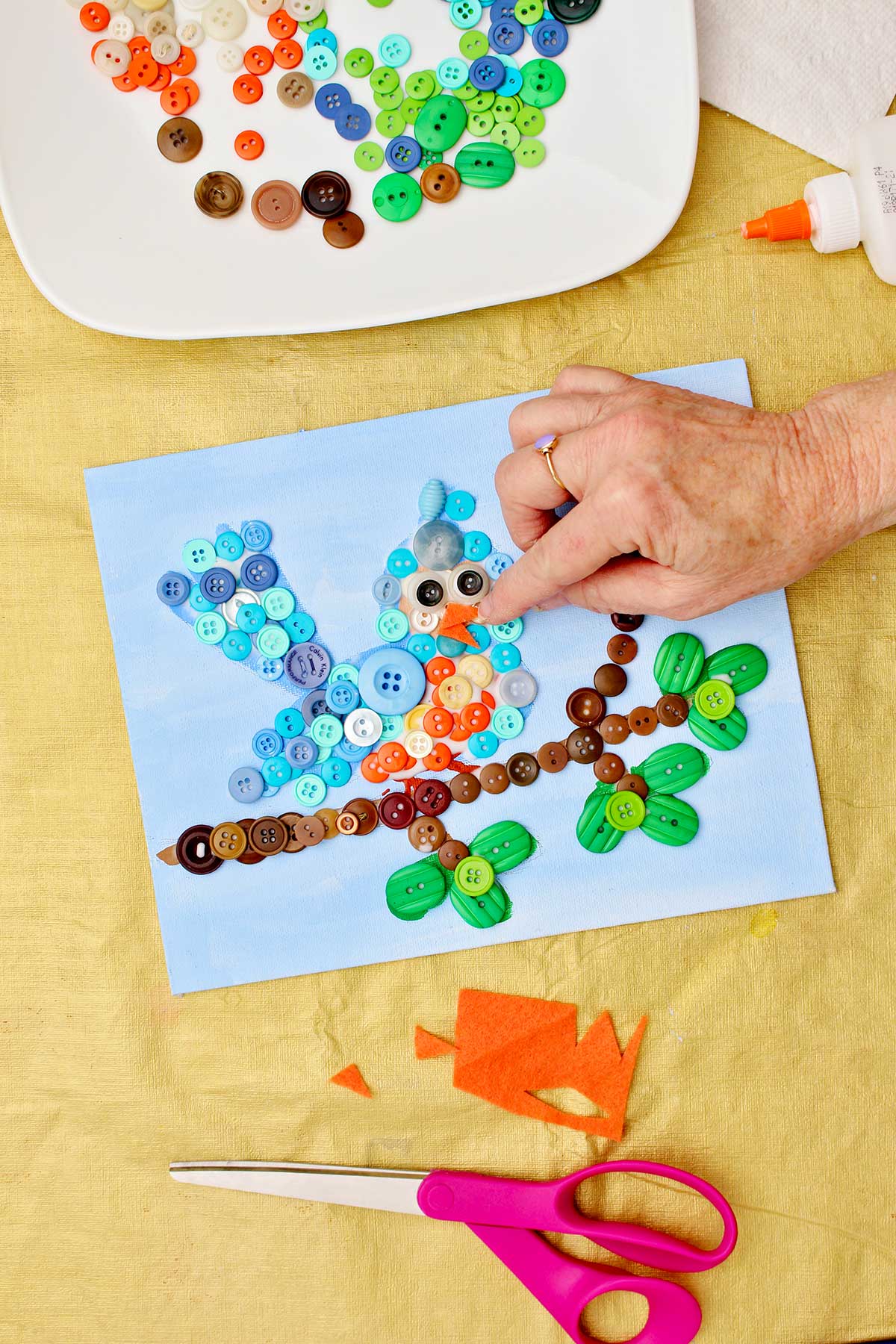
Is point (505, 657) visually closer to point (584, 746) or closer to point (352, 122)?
point (584, 746)

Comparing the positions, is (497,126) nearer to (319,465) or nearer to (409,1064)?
(319,465)

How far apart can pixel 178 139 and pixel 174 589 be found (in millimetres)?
345

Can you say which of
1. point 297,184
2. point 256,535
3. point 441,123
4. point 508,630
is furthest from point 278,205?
point 508,630

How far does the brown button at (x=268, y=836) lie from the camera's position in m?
0.75

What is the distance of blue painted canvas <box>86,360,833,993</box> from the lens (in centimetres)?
74

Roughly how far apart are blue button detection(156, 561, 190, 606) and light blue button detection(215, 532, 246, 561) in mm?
37

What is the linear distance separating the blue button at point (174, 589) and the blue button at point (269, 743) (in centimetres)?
12

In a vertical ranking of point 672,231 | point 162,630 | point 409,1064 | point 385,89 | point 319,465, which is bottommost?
point 409,1064

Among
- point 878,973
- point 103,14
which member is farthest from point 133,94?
point 878,973

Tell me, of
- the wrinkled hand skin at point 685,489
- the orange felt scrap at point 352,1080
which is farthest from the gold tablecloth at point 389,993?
the wrinkled hand skin at point 685,489

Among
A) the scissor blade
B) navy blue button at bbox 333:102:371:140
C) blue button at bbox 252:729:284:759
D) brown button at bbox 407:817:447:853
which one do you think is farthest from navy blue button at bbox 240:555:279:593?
the scissor blade

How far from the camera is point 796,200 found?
2.46 feet

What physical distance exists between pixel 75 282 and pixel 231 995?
1.85 feet

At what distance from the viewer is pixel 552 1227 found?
27.9 inches
